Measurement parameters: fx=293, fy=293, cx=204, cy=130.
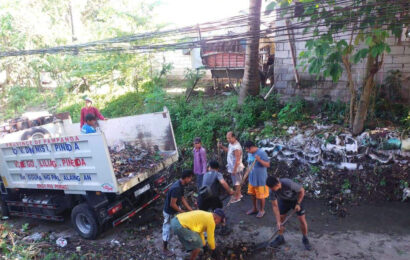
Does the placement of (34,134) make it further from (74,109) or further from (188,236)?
(74,109)

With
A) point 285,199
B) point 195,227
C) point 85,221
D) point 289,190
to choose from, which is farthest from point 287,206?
point 85,221

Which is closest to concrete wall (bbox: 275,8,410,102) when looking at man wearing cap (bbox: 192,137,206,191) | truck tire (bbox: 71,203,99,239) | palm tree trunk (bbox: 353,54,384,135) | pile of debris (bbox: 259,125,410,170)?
palm tree trunk (bbox: 353,54,384,135)

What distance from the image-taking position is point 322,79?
7453 millimetres

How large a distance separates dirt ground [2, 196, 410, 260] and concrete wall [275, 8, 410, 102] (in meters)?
3.05

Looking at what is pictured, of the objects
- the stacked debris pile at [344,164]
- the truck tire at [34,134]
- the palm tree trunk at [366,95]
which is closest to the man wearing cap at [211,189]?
the stacked debris pile at [344,164]

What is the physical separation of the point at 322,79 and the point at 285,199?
435 cm

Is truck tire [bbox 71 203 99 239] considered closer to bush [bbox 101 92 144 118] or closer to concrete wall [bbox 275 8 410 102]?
concrete wall [bbox 275 8 410 102]

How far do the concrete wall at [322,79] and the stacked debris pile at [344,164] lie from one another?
1.39m

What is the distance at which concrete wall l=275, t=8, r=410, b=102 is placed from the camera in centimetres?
666

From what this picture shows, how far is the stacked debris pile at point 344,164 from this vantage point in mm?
5473

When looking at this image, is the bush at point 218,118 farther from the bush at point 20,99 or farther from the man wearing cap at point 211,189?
the bush at point 20,99

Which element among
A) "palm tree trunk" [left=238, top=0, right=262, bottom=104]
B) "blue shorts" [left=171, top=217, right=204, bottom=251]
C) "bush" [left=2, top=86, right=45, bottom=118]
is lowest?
"blue shorts" [left=171, top=217, right=204, bottom=251]

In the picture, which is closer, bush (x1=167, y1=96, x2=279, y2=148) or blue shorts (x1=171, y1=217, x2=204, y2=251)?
blue shorts (x1=171, y1=217, x2=204, y2=251)

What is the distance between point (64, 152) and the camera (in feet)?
16.0
